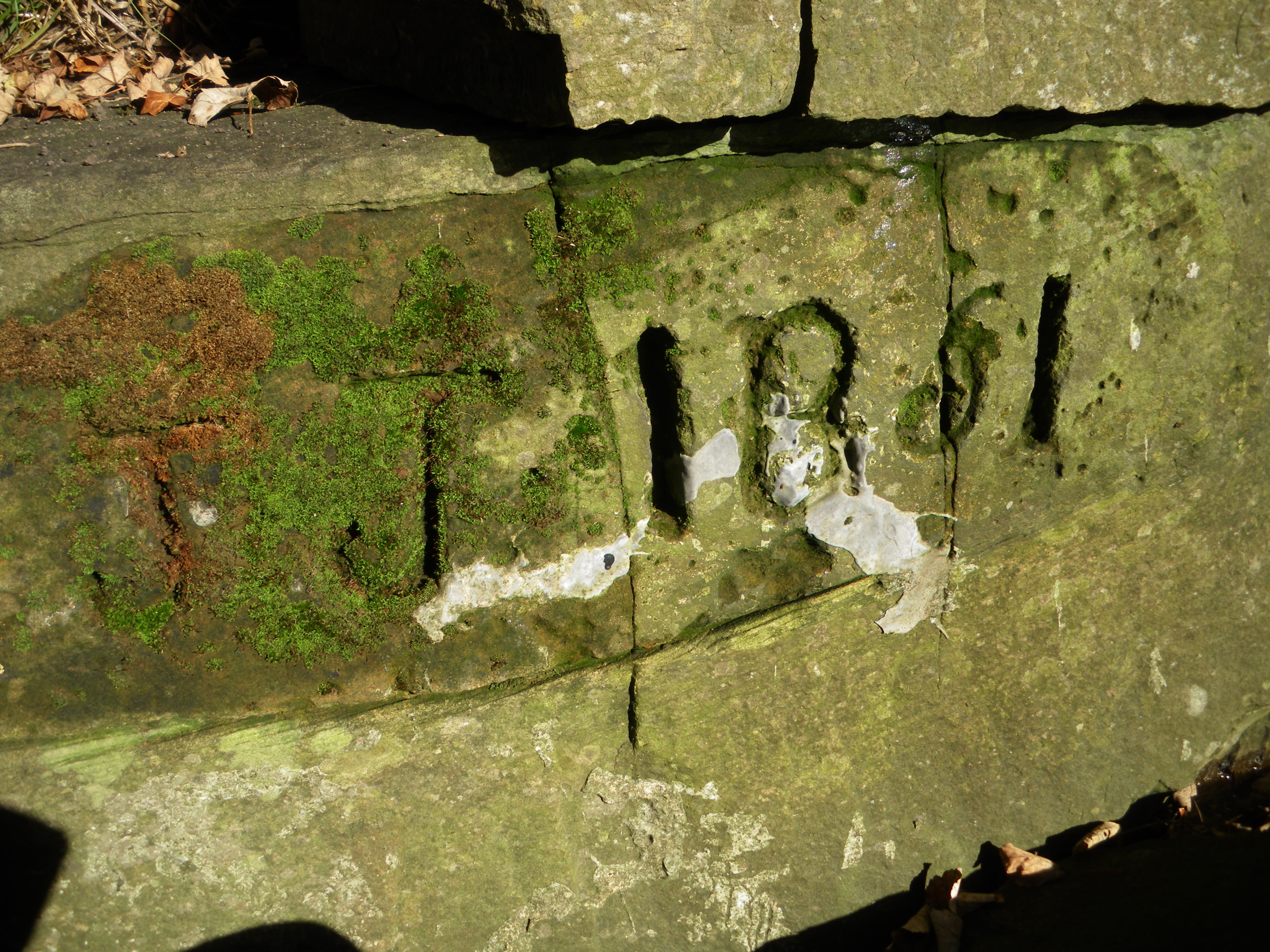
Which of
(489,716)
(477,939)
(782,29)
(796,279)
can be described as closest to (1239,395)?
(796,279)

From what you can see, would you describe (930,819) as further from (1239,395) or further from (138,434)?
(138,434)

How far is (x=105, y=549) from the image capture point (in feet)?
5.63

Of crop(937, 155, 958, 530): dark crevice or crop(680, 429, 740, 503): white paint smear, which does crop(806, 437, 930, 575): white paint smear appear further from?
crop(680, 429, 740, 503): white paint smear

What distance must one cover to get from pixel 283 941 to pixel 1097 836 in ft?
6.80

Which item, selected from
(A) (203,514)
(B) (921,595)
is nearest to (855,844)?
(B) (921,595)

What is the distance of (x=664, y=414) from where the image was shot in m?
1.99

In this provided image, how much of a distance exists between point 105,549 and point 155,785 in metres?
0.50

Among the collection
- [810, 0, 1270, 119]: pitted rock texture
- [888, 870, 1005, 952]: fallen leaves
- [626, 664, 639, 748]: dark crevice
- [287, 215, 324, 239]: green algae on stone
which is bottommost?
[888, 870, 1005, 952]: fallen leaves

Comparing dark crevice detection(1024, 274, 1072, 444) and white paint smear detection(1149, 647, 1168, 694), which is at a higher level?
dark crevice detection(1024, 274, 1072, 444)

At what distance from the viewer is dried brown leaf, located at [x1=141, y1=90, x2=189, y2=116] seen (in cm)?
204

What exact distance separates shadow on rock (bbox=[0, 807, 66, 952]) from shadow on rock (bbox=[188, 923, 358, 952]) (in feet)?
1.00

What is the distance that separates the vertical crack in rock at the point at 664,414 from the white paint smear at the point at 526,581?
0.27 ft

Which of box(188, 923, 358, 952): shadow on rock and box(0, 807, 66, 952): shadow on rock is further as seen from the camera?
box(188, 923, 358, 952): shadow on rock

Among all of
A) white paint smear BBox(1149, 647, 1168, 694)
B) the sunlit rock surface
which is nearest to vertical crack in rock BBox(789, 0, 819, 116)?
the sunlit rock surface
